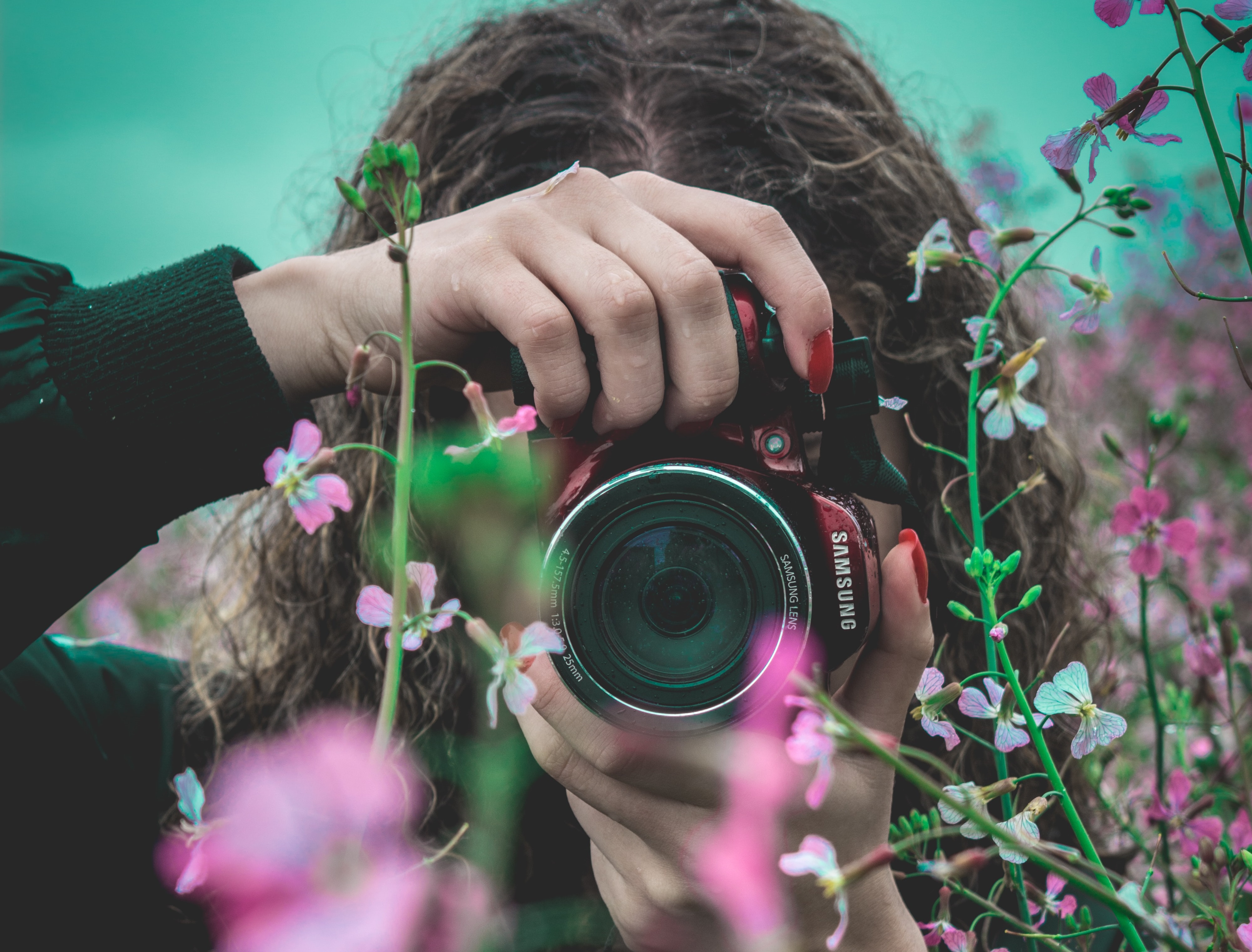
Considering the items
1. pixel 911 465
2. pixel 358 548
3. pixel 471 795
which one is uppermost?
pixel 911 465

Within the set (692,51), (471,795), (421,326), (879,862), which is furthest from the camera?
(692,51)

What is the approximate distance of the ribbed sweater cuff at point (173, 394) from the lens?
2.29ft

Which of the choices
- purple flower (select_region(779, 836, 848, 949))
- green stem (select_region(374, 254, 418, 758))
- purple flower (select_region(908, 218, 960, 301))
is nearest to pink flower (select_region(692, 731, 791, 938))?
purple flower (select_region(779, 836, 848, 949))

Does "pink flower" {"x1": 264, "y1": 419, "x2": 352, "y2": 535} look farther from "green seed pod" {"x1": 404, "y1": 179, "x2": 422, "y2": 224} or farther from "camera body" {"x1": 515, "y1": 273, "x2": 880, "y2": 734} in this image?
"camera body" {"x1": 515, "y1": 273, "x2": 880, "y2": 734}

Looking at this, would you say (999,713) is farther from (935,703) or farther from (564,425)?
(564,425)

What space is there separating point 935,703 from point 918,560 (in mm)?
221

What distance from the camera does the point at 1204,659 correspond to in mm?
665

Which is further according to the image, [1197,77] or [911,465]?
[911,465]

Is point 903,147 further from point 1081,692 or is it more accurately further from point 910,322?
point 1081,692

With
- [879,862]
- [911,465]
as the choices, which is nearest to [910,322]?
[911,465]

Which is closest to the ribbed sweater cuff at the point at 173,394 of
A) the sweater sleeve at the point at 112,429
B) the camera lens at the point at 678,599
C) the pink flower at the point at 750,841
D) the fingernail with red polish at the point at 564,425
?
the sweater sleeve at the point at 112,429

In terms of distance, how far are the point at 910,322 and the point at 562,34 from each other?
0.63 meters

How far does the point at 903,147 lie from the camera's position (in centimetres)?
119

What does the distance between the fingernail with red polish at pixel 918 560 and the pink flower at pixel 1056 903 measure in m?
0.20
